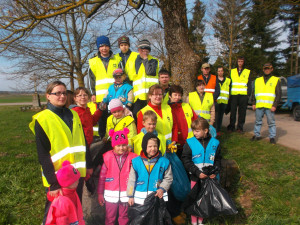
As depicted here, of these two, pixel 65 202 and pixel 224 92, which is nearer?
pixel 65 202

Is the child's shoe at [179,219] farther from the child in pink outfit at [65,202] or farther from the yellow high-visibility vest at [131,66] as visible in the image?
the yellow high-visibility vest at [131,66]

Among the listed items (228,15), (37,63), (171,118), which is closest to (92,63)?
(171,118)

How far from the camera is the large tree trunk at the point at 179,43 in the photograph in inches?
204

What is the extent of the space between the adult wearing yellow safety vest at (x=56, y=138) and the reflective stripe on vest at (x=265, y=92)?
4917mm

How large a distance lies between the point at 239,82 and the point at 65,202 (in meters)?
5.95

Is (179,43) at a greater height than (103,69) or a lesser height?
greater

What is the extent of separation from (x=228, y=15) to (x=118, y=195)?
63.4 feet

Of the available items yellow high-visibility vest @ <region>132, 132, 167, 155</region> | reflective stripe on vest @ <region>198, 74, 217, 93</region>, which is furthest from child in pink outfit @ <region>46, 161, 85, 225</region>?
reflective stripe on vest @ <region>198, 74, 217, 93</region>

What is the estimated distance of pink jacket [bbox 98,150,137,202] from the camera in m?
2.65

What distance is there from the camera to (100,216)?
3.10m

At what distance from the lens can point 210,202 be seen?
2654mm

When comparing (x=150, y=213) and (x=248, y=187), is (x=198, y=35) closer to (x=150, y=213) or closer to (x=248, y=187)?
(x=248, y=187)

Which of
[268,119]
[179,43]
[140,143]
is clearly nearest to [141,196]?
[140,143]

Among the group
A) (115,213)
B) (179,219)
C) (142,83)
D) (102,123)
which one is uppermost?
(142,83)
